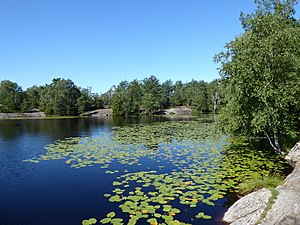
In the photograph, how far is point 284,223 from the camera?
5758 millimetres

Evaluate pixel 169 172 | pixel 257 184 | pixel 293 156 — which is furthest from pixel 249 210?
pixel 293 156

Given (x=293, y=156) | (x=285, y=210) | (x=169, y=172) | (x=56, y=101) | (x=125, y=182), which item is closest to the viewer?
(x=285, y=210)

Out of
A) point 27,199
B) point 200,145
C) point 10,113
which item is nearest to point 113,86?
point 10,113

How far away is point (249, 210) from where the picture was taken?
7.27m

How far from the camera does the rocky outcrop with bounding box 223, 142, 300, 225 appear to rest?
601 centimetres

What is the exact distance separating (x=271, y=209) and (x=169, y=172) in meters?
6.42

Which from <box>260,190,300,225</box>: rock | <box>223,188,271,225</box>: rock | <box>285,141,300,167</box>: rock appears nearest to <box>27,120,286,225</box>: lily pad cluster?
<box>285,141,300,167</box>: rock

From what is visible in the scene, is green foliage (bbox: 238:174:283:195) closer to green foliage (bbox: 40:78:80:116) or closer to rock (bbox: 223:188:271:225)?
rock (bbox: 223:188:271:225)

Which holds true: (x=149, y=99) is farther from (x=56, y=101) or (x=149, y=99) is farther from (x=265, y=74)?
(x=265, y=74)

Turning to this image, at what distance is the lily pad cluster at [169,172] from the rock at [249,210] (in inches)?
32.9

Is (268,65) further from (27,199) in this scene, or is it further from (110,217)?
(27,199)

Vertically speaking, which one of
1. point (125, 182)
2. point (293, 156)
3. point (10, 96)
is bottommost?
point (125, 182)

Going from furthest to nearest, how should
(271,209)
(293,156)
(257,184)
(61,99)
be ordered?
(61,99) < (293,156) < (257,184) < (271,209)

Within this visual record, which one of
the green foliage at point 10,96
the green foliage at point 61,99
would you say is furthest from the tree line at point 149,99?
the green foliage at point 10,96
